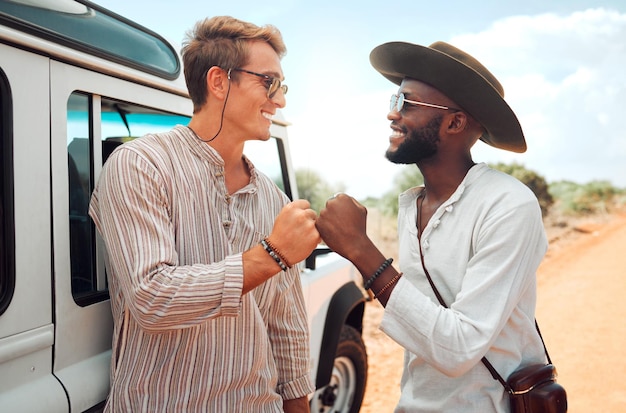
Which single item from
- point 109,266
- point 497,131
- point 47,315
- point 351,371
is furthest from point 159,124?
point 351,371

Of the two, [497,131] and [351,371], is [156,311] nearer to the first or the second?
[497,131]

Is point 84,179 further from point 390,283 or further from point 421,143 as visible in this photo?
point 421,143

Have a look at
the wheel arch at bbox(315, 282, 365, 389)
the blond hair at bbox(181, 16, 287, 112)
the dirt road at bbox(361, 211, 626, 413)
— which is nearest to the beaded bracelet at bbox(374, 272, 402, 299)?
the blond hair at bbox(181, 16, 287, 112)

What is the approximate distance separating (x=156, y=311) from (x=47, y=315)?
0.40 m

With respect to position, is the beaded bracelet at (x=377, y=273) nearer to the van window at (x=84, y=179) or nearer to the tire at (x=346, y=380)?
the van window at (x=84, y=179)

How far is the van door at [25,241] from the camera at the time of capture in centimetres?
162

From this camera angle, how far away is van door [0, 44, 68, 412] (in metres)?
1.62

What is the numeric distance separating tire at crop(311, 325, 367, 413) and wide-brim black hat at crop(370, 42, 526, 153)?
218 centimetres

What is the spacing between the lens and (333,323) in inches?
148

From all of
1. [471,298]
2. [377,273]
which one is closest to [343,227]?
[377,273]

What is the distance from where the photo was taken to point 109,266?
1867 millimetres

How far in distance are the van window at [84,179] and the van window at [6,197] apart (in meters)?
0.25

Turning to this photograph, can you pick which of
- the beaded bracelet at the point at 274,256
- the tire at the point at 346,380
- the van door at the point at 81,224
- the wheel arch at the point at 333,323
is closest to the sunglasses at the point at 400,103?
the beaded bracelet at the point at 274,256

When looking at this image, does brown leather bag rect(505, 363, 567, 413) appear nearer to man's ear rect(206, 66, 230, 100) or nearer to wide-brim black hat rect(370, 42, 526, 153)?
wide-brim black hat rect(370, 42, 526, 153)
